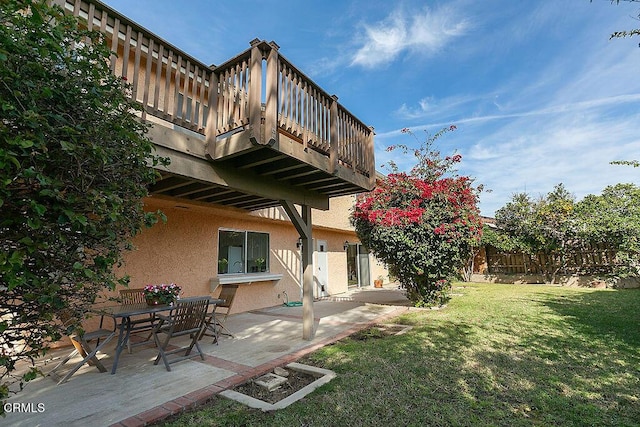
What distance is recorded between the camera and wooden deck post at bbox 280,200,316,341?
5.46 m

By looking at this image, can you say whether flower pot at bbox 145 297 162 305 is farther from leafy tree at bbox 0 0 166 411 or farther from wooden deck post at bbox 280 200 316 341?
leafy tree at bbox 0 0 166 411

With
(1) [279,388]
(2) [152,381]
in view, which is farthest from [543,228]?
(2) [152,381]

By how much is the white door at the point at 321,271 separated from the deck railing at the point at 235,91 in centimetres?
683

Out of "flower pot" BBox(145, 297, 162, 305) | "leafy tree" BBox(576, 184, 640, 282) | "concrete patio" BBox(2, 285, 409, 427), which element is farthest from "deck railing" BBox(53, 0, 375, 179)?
"leafy tree" BBox(576, 184, 640, 282)

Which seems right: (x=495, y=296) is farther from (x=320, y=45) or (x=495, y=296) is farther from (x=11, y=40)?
(x=11, y=40)

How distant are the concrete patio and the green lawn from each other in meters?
0.40

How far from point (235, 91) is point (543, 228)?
14.6 meters

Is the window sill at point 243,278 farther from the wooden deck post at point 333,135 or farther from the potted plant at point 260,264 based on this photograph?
the wooden deck post at point 333,135

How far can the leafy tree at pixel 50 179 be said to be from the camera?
1396 millimetres

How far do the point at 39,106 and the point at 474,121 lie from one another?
18166 millimetres

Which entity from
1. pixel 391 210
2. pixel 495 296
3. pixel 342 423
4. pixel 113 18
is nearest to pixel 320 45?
pixel 391 210

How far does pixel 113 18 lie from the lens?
133 inches

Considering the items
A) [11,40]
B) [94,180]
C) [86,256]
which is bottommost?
[86,256]

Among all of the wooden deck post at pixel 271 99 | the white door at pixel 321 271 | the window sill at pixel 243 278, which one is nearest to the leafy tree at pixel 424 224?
the window sill at pixel 243 278
